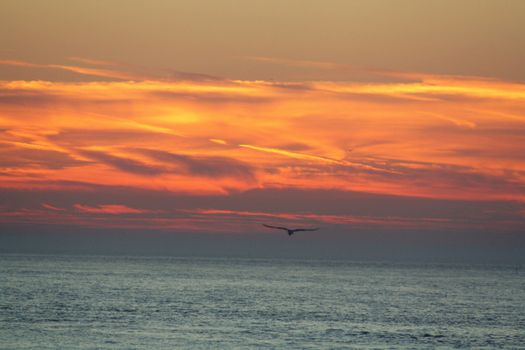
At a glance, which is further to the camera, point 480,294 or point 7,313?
point 480,294

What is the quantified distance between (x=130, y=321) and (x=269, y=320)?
12.9 meters

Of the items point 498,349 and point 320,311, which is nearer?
point 498,349

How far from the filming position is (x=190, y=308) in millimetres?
103938

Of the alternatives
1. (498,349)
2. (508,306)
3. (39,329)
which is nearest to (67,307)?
(39,329)

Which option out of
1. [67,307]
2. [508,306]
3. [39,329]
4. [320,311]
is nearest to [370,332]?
[320,311]

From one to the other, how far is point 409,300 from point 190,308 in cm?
3710

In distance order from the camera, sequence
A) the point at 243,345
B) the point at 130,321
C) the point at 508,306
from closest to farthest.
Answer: the point at 243,345, the point at 130,321, the point at 508,306

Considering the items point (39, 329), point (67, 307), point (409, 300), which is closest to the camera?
point (39, 329)

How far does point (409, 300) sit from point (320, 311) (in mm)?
29369

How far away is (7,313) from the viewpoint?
91.8 m

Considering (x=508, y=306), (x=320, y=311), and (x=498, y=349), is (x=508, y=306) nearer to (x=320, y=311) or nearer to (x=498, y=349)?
(x=320, y=311)

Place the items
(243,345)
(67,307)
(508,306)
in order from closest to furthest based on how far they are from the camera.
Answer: (243,345) → (67,307) → (508,306)

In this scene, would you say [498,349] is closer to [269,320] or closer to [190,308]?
[269,320]

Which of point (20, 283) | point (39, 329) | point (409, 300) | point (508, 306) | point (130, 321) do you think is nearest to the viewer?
point (39, 329)
